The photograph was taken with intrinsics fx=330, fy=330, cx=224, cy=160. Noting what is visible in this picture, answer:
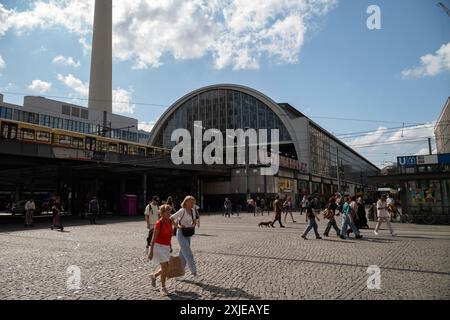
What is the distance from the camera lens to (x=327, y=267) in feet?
25.2

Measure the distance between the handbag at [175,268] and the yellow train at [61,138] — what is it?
78.2ft

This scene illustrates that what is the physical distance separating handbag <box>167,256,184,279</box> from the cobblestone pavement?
24cm

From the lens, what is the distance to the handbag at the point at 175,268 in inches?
246

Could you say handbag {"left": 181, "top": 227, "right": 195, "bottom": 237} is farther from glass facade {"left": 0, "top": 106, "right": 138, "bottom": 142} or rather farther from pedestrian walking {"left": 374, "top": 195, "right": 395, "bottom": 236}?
glass facade {"left": 0, "top": 106, "right": 138, "bottom": 142}

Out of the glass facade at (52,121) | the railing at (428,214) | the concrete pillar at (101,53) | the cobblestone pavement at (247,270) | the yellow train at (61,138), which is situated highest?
the concrete pillar at (101,53)

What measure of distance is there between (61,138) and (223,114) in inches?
1586

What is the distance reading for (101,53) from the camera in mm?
76312

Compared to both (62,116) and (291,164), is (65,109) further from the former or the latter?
(291,164)

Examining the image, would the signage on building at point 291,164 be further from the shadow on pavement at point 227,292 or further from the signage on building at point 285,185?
the shadow on pavement at point 227,292

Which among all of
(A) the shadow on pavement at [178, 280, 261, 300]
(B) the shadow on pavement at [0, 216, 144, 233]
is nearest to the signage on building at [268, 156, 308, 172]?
(B) the shadow on pavement at [0, 216, 144, 233]

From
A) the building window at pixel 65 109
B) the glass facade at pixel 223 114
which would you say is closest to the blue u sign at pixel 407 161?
the glass facade at pixel 223 114

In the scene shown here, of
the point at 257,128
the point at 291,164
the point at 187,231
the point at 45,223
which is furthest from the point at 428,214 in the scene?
the point at 257,128

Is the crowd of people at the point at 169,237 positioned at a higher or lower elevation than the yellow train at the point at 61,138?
lower
